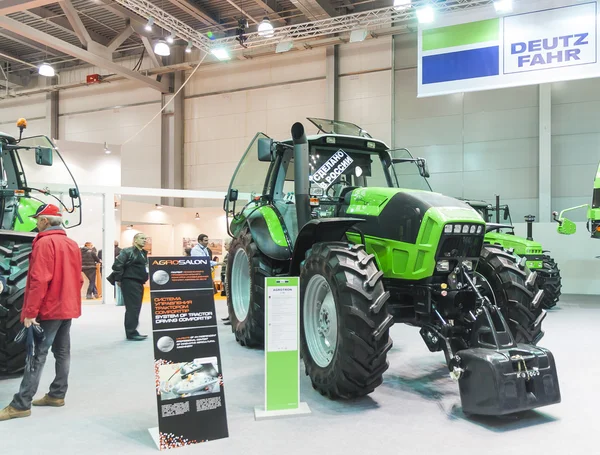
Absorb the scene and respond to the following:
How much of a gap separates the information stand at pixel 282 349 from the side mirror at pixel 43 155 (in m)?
3.62

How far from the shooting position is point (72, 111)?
19.4 metres

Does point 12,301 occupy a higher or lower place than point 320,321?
higher

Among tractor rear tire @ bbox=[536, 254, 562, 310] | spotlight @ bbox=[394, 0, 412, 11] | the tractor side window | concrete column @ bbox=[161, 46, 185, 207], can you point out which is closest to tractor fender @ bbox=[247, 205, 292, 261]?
the tractor side window

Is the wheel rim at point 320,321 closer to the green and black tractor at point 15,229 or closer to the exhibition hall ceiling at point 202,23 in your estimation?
the green and black tractor at point 15,229

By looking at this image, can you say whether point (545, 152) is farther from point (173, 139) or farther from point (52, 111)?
point (52, 111)

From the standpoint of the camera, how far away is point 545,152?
12.9 m

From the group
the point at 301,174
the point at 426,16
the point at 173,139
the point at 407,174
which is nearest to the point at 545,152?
the point at 426,16

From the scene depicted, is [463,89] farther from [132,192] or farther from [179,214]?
[179,214]

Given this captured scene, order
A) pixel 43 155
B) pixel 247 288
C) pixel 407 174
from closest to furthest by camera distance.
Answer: pixel 43 155, pixel 407 174, pixel 247 288

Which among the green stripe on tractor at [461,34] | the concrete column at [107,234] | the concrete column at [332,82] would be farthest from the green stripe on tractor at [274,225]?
the concrete column at [332,82]

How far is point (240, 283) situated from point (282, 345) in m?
3.01

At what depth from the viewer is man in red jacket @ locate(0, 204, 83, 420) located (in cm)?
382

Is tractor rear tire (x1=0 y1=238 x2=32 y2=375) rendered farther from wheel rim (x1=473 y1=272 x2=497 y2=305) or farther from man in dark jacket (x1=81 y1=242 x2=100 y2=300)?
man in dark jacket (x1=81 y1=242 x2=100 y2=300)

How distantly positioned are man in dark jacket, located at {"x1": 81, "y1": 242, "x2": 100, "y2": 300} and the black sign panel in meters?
8.39
